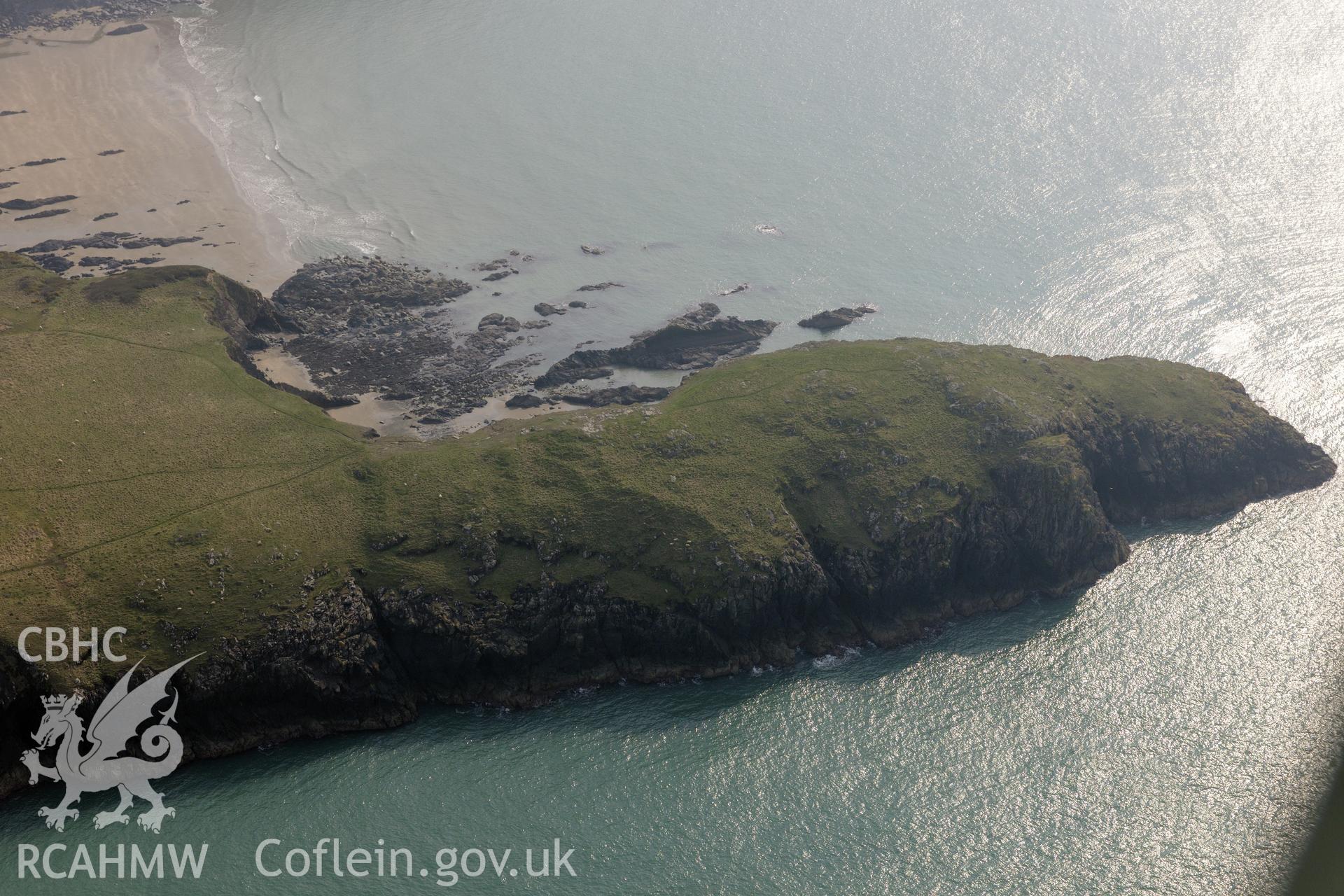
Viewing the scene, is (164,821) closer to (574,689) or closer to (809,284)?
(574,689)

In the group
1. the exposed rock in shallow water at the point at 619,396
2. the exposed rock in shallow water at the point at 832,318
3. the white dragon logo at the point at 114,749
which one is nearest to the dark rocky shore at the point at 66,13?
the exposed rock in shallow water at the point at 619,396

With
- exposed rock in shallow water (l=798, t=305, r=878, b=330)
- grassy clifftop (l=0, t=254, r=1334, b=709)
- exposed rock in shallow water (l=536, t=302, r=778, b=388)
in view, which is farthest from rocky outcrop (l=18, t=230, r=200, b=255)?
exposed rock in shallow water (l=798, t=305, r=878, b=330)

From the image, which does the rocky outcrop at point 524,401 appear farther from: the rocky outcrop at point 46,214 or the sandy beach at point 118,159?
the rocky outcrop at point 46,214

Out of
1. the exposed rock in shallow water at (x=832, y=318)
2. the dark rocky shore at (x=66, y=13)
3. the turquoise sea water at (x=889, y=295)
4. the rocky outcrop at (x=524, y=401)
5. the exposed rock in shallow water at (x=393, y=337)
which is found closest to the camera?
the turquoise sea water at (x=889, y=295)

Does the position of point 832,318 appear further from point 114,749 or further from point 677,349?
point 114,749

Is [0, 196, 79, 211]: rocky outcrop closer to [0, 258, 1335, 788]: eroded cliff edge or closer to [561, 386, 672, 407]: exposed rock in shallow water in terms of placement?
[0, 258, 1335, 788]: eroded cliff edge

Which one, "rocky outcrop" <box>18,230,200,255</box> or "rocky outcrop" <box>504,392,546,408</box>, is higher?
"rocky outcrop" <box>18,230,200,255</box>
